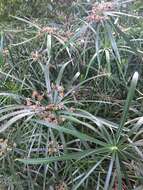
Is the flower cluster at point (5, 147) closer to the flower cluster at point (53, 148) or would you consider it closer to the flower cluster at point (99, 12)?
the flower cluster at point (53, 148)

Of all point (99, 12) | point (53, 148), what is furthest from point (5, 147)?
point (99, 12)

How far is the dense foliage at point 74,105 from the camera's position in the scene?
1413mm

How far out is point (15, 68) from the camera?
2.00 m

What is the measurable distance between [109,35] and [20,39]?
0.64m

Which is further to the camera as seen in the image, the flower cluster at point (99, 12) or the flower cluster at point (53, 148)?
the flower cluster at point (99, 12)

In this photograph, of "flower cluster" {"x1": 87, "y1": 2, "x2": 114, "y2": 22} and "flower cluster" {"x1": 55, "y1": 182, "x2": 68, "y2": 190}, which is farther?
"flower cluster" {"x1": 87, "y1": 2, "x2": 114, "y2": 22}

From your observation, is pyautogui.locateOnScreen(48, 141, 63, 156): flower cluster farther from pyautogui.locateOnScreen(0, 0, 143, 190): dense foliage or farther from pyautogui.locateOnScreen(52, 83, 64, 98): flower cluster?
pyautogui.locateOnScreen(52, 83, 64, 98): flower cluster

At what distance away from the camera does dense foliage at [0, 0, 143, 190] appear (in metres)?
1.41

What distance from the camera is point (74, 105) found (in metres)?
1.72

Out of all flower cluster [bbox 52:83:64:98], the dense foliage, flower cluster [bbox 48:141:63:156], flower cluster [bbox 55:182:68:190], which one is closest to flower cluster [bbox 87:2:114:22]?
the dense foliage

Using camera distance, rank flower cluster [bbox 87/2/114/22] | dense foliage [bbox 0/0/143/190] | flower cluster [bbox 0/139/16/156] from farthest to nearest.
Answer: flower cluster [bbox 87/2/114/22], flower cluster [bbox 0/139/16/156], dense foliage [bbox 0/0/143/190]

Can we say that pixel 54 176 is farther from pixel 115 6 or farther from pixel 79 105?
pixel 115 6

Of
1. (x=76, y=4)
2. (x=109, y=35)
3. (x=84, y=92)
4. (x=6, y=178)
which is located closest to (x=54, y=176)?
(x=6, y=178)

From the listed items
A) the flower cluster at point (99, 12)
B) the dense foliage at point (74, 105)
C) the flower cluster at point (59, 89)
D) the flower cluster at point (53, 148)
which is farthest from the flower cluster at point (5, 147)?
the flower cluster at point (99, 12)
